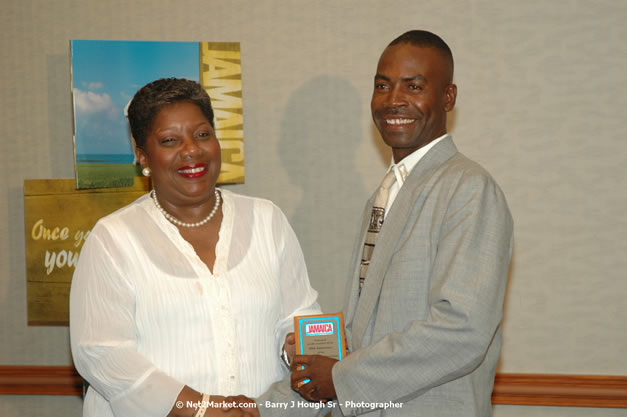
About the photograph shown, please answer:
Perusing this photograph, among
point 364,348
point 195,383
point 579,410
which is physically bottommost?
point 579,410

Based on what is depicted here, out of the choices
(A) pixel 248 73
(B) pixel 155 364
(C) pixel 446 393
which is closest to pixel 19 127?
(A) pixel 248 73

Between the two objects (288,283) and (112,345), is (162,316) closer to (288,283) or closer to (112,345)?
(112,345)

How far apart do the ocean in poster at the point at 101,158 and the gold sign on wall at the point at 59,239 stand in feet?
0.42

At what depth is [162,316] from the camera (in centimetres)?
196

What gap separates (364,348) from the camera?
1.83 metres

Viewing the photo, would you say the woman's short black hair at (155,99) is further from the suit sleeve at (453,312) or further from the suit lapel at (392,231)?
the suit sleeve at (453,312)

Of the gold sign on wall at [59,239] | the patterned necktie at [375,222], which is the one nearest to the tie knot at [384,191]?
the patterned necktie at [375,222]

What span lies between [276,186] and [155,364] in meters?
1.56

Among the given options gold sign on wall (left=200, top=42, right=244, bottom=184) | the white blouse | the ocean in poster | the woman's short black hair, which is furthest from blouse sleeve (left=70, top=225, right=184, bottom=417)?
gold sign on wall (left=200, top=42, right=244, bottom=184)

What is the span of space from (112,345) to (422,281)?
94 centimetres

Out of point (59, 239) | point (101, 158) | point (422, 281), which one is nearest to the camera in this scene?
point (422, 281)

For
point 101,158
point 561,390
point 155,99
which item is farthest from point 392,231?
A: point 561,390

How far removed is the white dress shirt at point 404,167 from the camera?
2029mm

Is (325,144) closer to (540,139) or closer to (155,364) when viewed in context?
(540,139)
